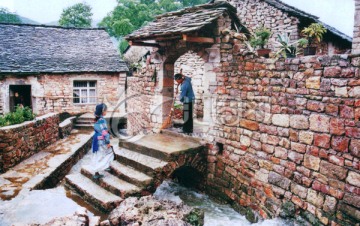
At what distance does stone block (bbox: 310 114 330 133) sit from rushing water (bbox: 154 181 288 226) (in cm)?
178

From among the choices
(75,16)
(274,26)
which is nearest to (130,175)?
(274,26)

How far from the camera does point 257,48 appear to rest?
6371 mm

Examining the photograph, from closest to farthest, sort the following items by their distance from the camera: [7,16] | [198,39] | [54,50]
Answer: [198,39]
[54,50]
[7,16]

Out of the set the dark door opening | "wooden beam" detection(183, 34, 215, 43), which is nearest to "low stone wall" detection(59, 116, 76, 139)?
the dark door opening

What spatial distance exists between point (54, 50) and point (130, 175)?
13.5m

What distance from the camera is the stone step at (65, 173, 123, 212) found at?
5.40m

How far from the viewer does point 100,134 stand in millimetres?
6250

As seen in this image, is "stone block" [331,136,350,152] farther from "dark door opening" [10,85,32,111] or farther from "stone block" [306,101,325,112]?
"dark door opening" [10,85,32,111]

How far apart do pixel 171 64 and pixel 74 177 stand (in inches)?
154

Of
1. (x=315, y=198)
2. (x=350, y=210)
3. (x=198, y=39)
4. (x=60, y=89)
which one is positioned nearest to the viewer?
(x=350, y=210)

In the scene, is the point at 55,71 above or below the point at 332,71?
above

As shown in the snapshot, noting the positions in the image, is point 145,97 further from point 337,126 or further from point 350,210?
point 350,210

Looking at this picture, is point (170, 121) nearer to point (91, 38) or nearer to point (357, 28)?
point (357, 28)

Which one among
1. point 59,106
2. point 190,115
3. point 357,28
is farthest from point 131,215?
point 59,106
